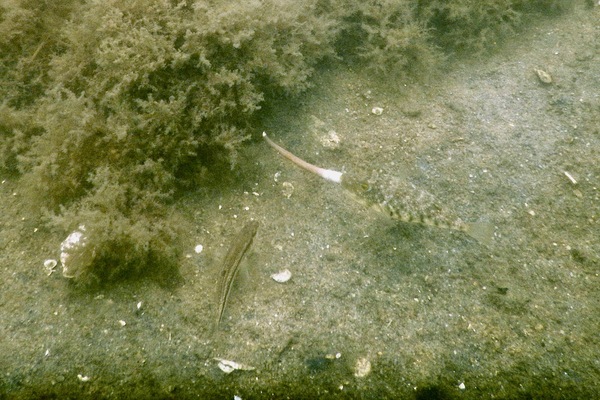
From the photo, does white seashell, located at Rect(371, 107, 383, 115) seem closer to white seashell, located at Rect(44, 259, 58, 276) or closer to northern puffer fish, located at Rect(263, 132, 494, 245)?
northern puffer fish, located at Rect(263, 132, 494, 245)

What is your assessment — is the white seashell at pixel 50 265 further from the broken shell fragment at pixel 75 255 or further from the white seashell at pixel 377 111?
the white seashell at pixel 377 111

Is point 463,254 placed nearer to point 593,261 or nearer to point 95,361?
point 593,261

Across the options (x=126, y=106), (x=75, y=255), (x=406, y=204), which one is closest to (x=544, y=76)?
(x=406, y=204)

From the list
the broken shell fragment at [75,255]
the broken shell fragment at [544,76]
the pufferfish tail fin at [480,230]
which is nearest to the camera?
the broken shell fragment at [75,255]

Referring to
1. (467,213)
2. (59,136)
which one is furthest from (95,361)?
(467,213)

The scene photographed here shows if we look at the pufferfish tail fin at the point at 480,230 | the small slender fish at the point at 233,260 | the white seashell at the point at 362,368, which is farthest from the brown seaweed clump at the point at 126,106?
the pufferfish tail fin at the point at 480,230

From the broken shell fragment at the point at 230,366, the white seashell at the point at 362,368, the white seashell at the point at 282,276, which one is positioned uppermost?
the white seashell at the point at 282,276
